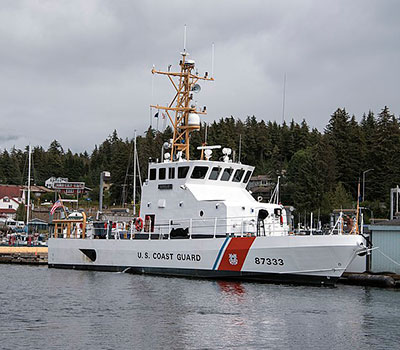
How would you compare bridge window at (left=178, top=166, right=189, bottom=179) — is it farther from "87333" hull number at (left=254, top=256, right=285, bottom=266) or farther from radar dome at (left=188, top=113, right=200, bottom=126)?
"87333" hull number at (left=254, top=256, right=285, bottom=266)

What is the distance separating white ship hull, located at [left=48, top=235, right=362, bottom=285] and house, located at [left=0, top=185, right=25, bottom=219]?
6746 centimetres

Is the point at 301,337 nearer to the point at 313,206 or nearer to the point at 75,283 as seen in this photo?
the point at 75,283

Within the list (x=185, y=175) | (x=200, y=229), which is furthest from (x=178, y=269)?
(x=185, y=175)

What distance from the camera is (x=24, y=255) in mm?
43375

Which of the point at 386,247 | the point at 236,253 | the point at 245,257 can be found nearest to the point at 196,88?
the point at 236,253

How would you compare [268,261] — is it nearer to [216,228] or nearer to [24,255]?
[216,228]

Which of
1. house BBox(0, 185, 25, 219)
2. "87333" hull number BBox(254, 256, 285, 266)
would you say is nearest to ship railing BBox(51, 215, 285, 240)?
"87333" hull number BBox(254, 256, 285, 266)

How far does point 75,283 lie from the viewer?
2806 cm

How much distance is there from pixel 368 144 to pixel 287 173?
10.3 meters

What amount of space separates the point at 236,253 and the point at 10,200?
81.8 m

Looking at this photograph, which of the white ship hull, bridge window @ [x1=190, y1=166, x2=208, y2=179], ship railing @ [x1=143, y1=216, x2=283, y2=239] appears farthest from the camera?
bridge window @ [x1=190, y1=166, x2=208, y2=179]

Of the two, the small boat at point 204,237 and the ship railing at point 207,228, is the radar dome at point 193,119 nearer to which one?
the small boat at point 204,237

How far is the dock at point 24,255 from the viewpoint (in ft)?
137

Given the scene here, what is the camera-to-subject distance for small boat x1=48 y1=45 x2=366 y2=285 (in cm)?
2600
